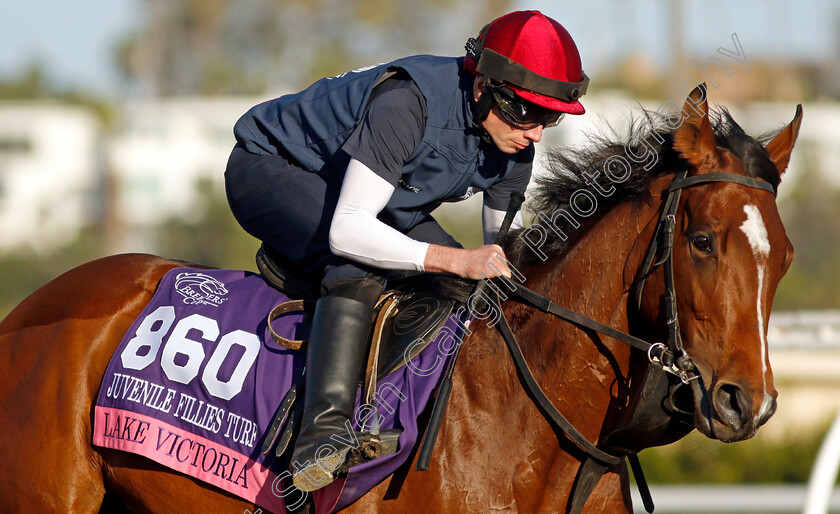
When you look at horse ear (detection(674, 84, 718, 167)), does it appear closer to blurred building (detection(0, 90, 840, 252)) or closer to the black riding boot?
the black riding boot

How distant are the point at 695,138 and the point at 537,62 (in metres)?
0.59

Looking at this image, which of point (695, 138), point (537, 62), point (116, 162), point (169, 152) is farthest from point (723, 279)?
point (169, 152)

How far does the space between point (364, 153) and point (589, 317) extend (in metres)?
0.91

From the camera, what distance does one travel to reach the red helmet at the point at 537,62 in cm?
307

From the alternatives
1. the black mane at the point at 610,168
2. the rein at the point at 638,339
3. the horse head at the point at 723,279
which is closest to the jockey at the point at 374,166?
the black mane at the point at 610,168

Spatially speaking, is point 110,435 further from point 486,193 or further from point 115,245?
point 115,245

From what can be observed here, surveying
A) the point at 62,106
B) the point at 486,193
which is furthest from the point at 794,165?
the point at 62,106

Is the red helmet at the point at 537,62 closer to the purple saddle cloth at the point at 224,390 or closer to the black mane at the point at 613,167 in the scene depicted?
the black mane at the point at 613,167

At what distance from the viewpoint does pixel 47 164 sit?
41.0 meters

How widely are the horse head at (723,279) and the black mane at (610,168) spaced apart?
5 centimetres

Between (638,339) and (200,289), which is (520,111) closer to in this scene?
(638,339)

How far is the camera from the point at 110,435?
3.43 meters

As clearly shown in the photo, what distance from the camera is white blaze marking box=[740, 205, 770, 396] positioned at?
2641mm

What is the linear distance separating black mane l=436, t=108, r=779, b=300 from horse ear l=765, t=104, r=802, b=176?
41 millimetres
